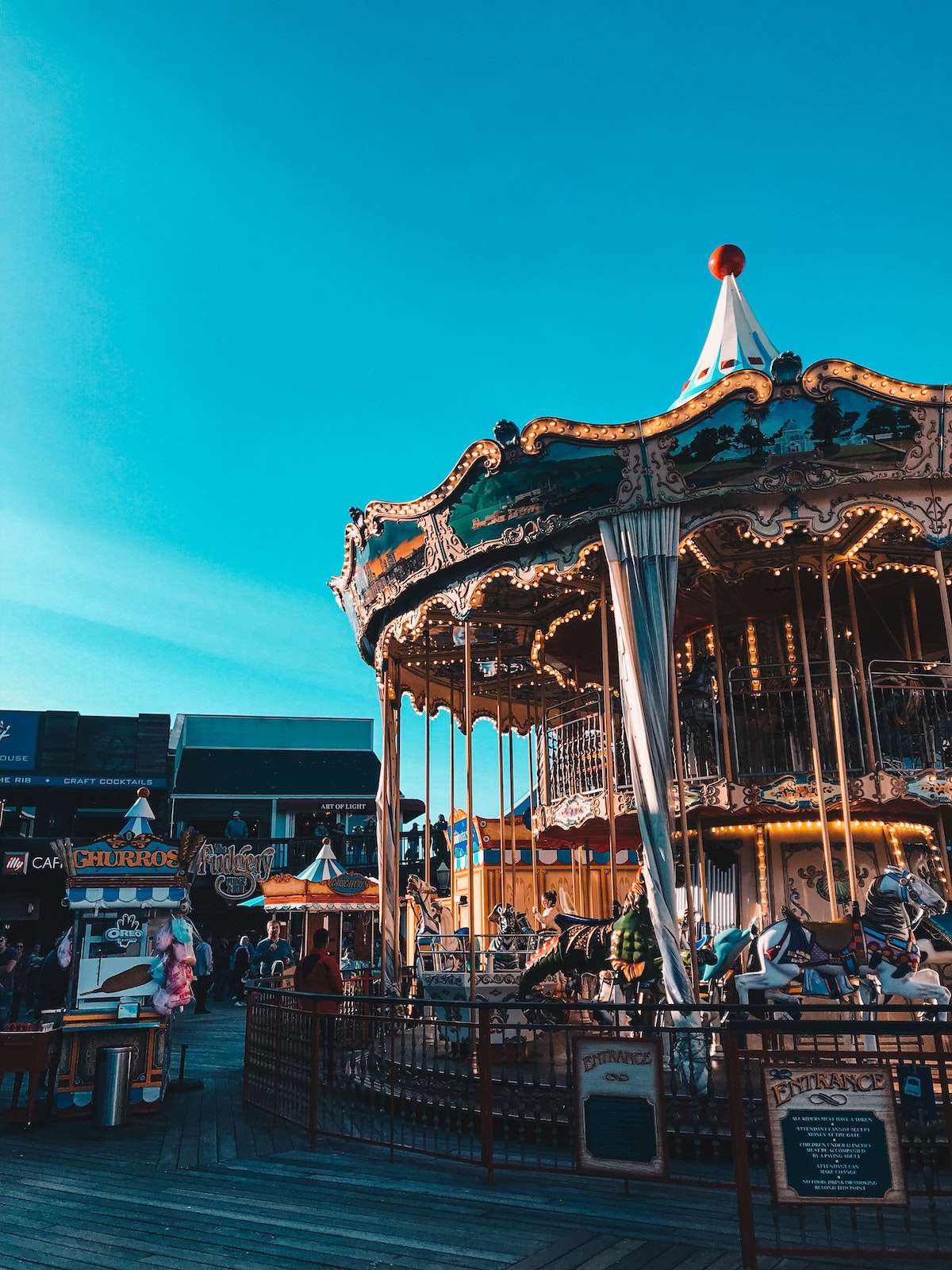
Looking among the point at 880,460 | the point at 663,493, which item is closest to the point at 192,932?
the point at 663,493

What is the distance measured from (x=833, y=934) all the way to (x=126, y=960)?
673 cm

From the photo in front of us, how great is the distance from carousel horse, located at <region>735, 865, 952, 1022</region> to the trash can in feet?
18.0

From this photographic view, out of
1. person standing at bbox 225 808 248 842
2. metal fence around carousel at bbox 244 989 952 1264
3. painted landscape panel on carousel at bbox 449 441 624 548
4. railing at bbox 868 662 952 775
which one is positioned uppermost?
painted landscape panel on carousel at bbox 449 441 624 548

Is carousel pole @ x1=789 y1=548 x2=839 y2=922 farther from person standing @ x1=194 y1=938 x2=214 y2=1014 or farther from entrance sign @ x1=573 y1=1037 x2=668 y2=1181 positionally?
person standing @ x1=194 y1=938 x2=214 y2=1014

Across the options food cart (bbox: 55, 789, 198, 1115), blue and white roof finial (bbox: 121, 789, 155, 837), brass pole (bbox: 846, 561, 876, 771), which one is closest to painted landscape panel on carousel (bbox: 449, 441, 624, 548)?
brass pole (bbox: 846, 561, 876, 771)

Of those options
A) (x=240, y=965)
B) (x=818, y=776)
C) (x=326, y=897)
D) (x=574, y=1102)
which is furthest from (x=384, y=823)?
(x=240, y=965)

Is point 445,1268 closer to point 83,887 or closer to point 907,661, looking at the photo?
point 83,887

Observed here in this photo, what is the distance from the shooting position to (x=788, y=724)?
39.4 feet

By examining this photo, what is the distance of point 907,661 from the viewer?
36.9 ft

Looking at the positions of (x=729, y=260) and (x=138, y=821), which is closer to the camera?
(x=138, y=821)

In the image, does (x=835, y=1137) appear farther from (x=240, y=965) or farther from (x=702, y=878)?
(x=240, y=965)

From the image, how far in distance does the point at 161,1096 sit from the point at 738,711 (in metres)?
8.28

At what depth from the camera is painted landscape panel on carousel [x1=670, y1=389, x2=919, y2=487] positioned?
9219 mm

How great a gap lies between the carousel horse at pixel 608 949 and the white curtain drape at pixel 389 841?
10.9 feet
